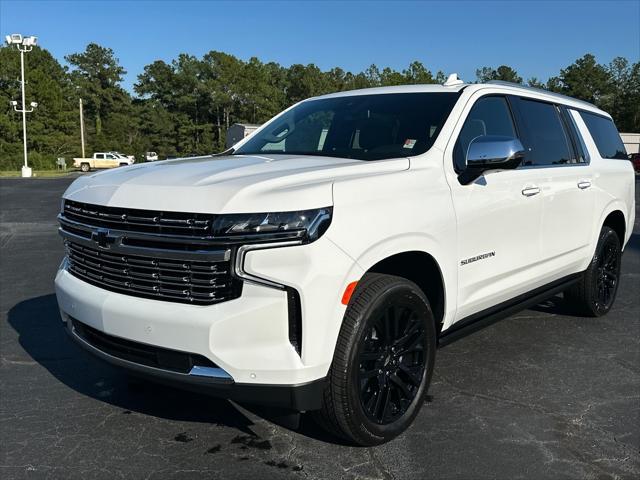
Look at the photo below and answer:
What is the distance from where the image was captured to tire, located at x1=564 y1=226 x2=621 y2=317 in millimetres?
5324

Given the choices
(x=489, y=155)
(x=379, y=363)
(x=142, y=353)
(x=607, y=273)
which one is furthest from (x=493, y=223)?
(x=607, y=273)

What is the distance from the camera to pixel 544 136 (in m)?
4.57

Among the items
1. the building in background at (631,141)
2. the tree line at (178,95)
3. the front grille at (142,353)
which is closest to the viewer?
the front grille at (142,353)

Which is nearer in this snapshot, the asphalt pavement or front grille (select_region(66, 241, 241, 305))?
front grille (select_region(66, 241, 241, 305))

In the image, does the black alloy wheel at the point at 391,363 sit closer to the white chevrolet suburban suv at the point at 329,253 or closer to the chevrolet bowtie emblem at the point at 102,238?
the white chevrolet suburban suv at the point at 329,253

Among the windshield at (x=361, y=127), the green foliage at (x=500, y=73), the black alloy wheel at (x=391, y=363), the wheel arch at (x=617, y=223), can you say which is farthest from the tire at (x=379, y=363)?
the green foliage at (x=500, y=73)

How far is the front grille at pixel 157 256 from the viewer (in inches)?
102

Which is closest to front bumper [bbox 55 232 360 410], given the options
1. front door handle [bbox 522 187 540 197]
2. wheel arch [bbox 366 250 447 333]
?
wheel arch [bbox 366 250 447 333]

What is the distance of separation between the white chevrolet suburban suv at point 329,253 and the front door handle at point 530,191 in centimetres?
2

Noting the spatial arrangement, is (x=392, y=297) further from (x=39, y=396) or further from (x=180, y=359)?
(x=39, y=396)

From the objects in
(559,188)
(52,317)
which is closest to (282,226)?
(559,188)

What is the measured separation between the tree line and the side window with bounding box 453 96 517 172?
75.9m

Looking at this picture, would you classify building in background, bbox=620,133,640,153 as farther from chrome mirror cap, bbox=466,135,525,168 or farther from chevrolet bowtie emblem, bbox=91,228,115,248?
chevrolet bowtie emblem, bbox=91,228,115,248

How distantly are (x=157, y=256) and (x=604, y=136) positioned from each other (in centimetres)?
465
